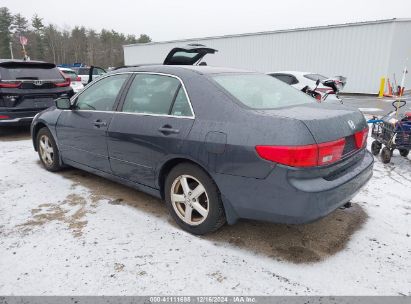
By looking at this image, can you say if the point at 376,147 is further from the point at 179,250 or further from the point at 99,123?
the point at 99,123

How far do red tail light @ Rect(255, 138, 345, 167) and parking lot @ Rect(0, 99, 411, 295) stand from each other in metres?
0.83

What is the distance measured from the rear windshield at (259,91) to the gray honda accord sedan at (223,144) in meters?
0.01

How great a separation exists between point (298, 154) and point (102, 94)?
2565mm

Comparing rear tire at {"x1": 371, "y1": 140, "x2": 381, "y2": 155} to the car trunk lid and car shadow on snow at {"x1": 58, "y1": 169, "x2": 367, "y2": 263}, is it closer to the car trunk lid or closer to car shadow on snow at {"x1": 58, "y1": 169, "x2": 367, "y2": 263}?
car shadow on snow at {"x1": 58, "y1": 169, "x2": 367, "y2": 263}

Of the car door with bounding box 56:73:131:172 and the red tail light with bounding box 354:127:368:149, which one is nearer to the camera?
the red tail light with bounding box 354:127:368:149

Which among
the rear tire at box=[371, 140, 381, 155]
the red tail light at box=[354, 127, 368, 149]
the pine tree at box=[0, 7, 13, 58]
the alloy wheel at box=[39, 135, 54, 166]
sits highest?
the pine tree at box=[0, 7, 13, 58]

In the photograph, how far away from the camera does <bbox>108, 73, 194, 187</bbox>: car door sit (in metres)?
2.96

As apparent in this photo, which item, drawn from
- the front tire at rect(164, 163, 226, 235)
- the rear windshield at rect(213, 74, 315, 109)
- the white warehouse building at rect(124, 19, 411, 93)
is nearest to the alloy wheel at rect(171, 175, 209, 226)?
the front tire at rect(164, 163, 226, 235)

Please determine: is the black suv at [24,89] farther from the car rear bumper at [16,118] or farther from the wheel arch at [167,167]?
the wheel arch at [167,167]

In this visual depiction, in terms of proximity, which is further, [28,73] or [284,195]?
[28,73]

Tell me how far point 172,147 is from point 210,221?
2.37ft

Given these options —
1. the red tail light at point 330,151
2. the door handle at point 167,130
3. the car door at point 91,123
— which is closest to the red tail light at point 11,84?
the car door at point 91,123

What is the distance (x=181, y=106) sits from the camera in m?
2.98

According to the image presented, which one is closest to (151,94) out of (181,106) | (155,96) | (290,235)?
(155,96)
